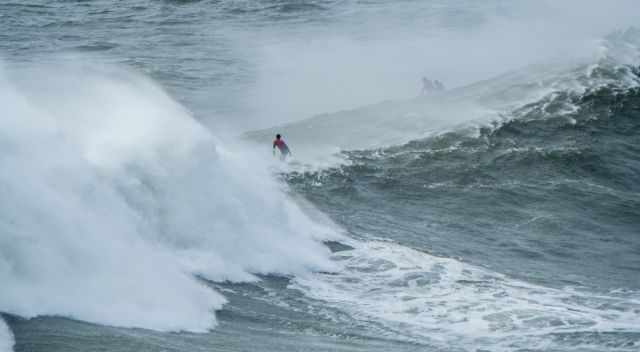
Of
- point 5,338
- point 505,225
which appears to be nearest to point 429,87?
point 505,225

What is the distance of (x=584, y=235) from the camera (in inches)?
977

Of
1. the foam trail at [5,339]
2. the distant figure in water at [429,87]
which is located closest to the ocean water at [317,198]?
the foam trail at [5,339]

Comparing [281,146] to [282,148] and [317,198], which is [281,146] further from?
[317,198]

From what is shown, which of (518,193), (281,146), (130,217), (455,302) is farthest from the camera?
(281,146)

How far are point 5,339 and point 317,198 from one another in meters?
13.6

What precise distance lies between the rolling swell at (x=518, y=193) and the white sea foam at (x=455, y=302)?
1.32 metres

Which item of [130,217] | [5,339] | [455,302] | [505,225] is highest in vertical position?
[505,225]

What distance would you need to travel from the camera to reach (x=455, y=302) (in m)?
18.3

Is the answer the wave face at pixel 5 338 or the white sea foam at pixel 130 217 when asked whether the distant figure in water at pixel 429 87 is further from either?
the wave face at pixel 5 338

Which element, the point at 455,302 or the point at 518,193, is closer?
the point at 455,302

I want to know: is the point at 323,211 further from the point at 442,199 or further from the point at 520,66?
the point at 520,66

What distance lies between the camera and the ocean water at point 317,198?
51.8ft

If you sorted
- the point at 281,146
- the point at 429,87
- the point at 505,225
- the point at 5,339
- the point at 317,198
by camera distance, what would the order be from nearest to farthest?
the point at 5,339 < the point at 505,225 < the point at 317,198 < the point at 281,146 < the point at 429,87

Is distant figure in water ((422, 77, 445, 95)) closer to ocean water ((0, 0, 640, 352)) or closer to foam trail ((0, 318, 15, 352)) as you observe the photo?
ocean water ((0, 0, 640, 352))
